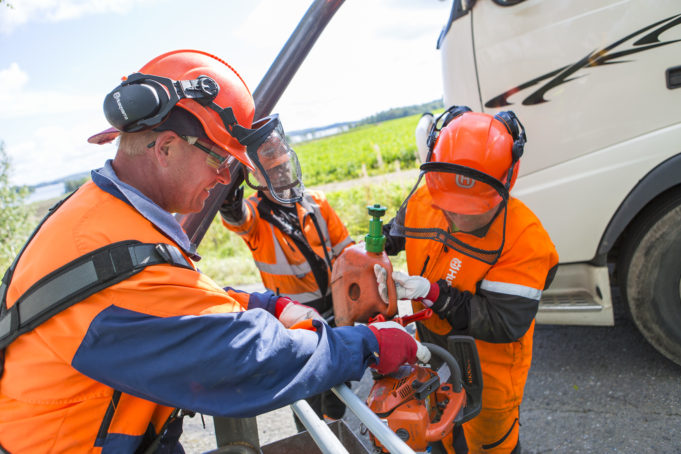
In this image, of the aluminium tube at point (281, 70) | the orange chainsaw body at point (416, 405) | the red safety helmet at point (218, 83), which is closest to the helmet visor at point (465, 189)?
the orange chainsaw body at point (416, 405)

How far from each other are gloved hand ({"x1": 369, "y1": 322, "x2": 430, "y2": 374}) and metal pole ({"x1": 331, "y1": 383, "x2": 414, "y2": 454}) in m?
0.16

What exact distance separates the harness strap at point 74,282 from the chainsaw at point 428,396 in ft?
3.14

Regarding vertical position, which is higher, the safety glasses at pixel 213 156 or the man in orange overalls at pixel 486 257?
the safety glasses at pixel 213 156

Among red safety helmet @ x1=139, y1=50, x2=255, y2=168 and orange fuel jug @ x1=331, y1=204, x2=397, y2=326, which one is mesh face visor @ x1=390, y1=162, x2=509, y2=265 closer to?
orange fuel jug @ x1=331, y1=204, x2=397, y2=326

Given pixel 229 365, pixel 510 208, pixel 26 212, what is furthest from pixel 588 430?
pixel 26 212

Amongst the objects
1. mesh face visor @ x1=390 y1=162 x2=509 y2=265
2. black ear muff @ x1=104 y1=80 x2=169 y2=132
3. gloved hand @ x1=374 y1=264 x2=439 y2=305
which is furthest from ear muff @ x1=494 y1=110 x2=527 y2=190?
black ear muff @ x1=104 y1=80 x2=169 y2=132

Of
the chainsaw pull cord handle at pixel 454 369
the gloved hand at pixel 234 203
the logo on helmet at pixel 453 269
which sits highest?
the gloved hand at pixel 234 203

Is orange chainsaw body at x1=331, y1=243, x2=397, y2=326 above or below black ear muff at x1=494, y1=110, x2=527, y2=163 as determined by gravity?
below

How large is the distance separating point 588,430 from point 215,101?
2.89 meters

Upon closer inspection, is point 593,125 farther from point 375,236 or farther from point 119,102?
point 119,102

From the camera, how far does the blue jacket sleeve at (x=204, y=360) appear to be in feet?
3.67

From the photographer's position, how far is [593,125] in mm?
2703

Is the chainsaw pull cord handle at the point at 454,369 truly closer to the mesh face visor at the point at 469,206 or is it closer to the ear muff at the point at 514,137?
the mesh face visor at the point at 469,206

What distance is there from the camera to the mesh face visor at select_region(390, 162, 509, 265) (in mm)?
1901
